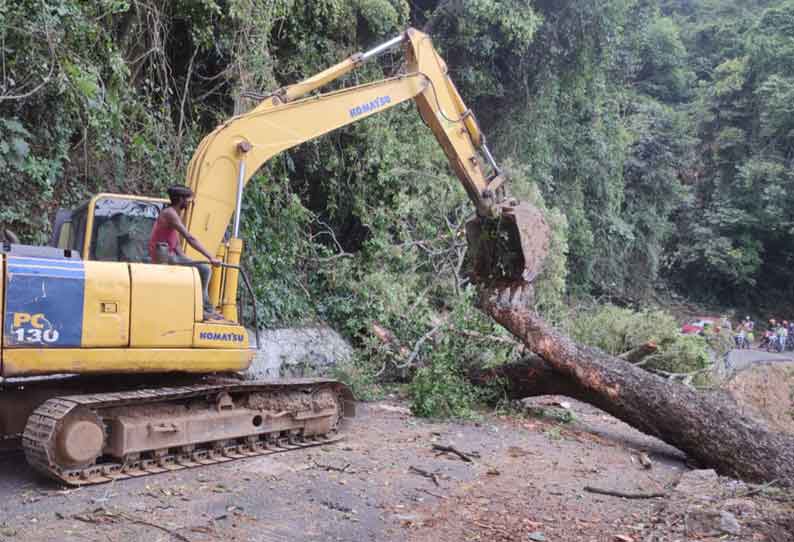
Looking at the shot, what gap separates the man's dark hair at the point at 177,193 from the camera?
5676 mm

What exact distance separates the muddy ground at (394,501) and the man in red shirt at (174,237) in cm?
158

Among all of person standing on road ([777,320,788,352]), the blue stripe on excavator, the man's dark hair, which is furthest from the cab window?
person standing on road ([777,320,788,352])

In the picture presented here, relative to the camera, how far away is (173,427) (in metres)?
5.63

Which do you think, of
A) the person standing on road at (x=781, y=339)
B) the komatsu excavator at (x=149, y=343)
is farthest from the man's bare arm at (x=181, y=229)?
the person standing on road at (x=781, y=339)

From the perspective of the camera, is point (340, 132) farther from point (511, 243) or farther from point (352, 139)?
point (511, 243)

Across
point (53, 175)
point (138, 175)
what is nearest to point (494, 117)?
point (138, 175)

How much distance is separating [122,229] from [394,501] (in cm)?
334

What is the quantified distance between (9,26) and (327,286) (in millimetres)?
5916

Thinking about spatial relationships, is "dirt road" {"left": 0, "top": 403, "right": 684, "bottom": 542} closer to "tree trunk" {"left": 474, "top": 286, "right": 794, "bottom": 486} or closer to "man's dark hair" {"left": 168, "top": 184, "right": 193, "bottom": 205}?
"tree trunk" {"left": 474, "top": 286, "right": 794, "bottom": 486}

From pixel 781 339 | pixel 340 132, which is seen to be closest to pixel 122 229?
pixel 340 132

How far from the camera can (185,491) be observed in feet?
16.7

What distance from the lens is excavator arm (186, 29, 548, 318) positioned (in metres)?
6.26

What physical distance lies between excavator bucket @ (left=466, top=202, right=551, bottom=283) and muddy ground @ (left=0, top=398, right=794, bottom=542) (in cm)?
232

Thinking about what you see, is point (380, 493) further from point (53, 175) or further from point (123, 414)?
point (53, 175)
